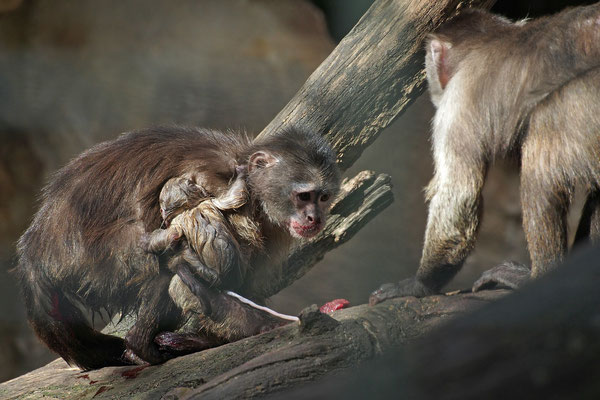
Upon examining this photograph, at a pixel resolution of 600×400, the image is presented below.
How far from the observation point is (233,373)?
9.18ft

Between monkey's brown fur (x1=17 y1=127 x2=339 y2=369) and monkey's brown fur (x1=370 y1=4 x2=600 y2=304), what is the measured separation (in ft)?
2.41

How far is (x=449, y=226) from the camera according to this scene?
3596 mm

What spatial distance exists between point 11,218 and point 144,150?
4.29 m

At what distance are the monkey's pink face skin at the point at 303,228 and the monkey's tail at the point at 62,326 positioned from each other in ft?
4.06

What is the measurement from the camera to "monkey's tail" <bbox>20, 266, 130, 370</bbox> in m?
3.64

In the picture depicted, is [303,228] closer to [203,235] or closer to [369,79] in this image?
[203,235]

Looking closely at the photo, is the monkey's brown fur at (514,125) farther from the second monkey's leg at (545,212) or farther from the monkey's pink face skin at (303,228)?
the monkey's pink face skin at (303,228)

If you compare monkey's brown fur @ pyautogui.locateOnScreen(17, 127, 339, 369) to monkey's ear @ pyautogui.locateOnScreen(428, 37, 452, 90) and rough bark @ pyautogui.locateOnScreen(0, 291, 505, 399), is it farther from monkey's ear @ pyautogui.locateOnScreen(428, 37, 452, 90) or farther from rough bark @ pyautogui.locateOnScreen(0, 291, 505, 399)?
monkey's ear @ pyautogui.locateOnScreen(428, 37, 452, 90)

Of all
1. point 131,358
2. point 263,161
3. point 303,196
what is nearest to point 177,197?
point 263,161

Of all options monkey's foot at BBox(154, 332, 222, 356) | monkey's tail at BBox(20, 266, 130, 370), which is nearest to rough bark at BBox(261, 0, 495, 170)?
monkey's foot at BBox(154, 332, 222, 356)

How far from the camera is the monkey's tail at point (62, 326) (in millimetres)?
3645

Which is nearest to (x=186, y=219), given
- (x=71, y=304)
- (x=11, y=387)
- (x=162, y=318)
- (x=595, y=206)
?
(x=162, y=318)

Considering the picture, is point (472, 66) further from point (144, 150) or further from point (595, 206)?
point (144, 150)

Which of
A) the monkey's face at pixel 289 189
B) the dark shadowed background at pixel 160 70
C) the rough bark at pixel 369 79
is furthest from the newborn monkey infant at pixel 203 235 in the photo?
the dark shadowed background at pixel 160 70
